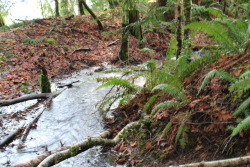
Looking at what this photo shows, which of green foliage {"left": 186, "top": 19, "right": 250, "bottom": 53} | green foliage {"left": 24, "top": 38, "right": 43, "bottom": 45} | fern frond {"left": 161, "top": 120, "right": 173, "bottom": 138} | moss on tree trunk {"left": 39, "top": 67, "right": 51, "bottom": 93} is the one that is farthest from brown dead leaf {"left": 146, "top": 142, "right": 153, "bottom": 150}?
green foliage {"left": 24, "top": 38, "right": 43, "bottom": 45}

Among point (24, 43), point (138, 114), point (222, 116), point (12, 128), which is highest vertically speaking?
point (24, 43)

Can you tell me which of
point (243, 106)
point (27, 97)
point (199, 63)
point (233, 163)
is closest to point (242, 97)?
point (243, 106)

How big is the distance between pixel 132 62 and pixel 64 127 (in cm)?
592

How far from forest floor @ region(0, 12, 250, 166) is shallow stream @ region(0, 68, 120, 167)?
440mm

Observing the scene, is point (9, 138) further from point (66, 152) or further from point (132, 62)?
point (132, 62)

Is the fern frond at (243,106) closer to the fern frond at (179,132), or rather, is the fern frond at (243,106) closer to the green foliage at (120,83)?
the fern frond at (179,132)

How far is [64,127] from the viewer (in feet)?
15.8

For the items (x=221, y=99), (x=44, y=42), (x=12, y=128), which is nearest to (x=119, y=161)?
(x=221, y=99)

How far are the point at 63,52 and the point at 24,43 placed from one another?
2090 millimetres

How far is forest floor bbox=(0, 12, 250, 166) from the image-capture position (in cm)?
267

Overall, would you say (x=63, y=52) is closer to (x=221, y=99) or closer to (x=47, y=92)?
(x=47, y=92)

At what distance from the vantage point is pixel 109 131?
414cm

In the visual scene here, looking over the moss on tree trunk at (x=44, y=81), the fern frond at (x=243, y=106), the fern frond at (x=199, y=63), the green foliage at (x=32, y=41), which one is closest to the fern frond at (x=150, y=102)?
the fern frond at (x=199, y=63)

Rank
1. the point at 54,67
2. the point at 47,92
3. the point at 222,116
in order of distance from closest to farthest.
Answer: the point at 222,116, the point at 47,92, the point at 54,67
